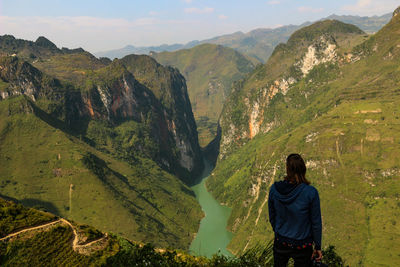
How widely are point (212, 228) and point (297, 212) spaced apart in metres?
129

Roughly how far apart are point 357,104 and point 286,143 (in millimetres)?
33433

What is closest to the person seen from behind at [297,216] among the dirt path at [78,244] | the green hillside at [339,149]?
the dirt path at [78,244]

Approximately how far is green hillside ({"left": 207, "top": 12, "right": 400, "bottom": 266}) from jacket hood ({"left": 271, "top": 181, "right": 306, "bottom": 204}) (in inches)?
3333

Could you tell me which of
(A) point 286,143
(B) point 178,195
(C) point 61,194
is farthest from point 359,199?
(C) point 61,194

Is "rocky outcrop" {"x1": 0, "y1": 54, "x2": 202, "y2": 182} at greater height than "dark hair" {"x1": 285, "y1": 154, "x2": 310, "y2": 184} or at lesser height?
lesser

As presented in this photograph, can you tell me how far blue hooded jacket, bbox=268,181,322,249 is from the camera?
8.05m

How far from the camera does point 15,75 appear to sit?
129 meters

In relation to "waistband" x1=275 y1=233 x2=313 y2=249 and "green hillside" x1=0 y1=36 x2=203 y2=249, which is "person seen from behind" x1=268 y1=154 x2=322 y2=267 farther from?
"green hillside" x1=0 y1=36 x2=203 y2=249

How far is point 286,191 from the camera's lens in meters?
8.33

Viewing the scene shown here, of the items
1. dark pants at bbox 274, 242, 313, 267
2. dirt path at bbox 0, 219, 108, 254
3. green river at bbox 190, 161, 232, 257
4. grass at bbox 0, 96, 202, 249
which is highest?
dark pants at bbox 274, 242, 313, 267

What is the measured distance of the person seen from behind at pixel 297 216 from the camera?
8.08 metres

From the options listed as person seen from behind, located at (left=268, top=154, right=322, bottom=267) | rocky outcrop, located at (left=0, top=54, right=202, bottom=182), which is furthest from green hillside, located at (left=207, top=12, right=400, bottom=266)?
person seen from behind, located at (left=268, top=154, right=322, bottom=267)

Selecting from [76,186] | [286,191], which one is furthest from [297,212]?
[76,186]

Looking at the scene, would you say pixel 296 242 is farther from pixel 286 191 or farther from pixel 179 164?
pixel 179 164
